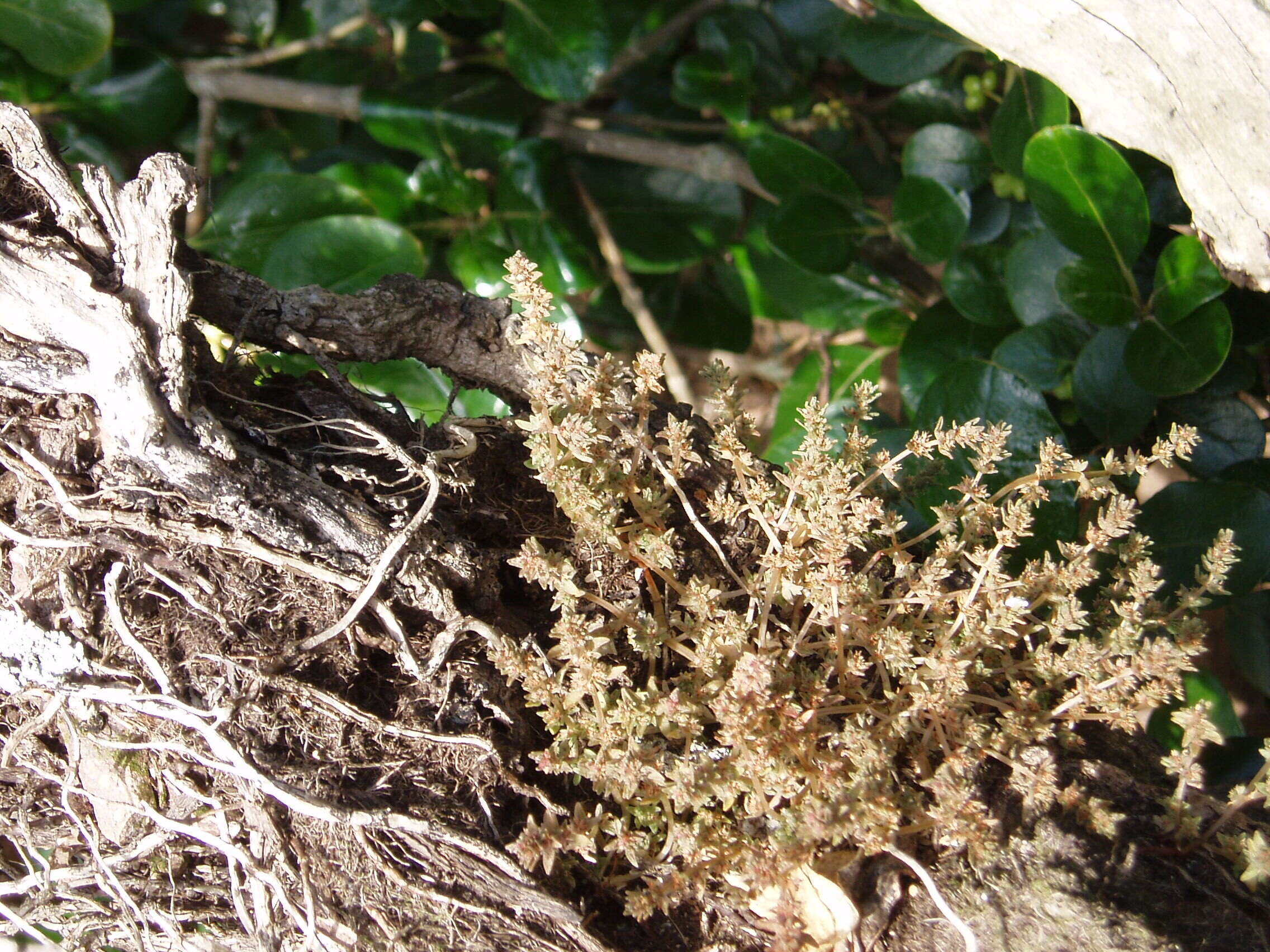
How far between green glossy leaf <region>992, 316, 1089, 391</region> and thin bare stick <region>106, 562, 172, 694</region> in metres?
1.08

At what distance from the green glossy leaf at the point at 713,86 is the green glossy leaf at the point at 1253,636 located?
125 centimetres

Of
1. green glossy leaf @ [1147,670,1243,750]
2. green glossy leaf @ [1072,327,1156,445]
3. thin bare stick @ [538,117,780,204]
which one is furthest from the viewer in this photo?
thin bare stick @ [538,117,780,204]

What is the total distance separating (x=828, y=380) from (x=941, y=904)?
3.52 ft

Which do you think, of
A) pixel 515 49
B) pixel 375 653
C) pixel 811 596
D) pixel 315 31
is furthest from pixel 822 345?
pixel 315 31

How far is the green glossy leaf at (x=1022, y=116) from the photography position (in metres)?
1.19

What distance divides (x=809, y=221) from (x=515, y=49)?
0.65 meters

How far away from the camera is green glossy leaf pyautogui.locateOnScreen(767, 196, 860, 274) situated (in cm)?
145

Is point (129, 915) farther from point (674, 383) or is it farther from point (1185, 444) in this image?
point (674, 383)

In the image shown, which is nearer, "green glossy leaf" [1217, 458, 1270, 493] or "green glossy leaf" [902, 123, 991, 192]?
"green glossy leaf" [1217, 458, 1270, 493]

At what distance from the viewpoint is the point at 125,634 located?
2.54 ft

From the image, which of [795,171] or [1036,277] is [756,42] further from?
[1036,277]

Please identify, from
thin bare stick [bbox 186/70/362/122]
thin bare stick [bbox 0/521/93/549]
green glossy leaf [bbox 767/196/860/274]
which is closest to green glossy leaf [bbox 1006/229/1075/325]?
green glossy leaf [bbox 767/196/860/274]

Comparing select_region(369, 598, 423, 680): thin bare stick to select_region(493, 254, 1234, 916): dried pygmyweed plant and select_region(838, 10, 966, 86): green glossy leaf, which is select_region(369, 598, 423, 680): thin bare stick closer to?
select_region(493, 254, 1234, 916): dried pygmyweed plant

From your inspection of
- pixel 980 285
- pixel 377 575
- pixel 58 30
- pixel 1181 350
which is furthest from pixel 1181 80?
pixel 58 30
